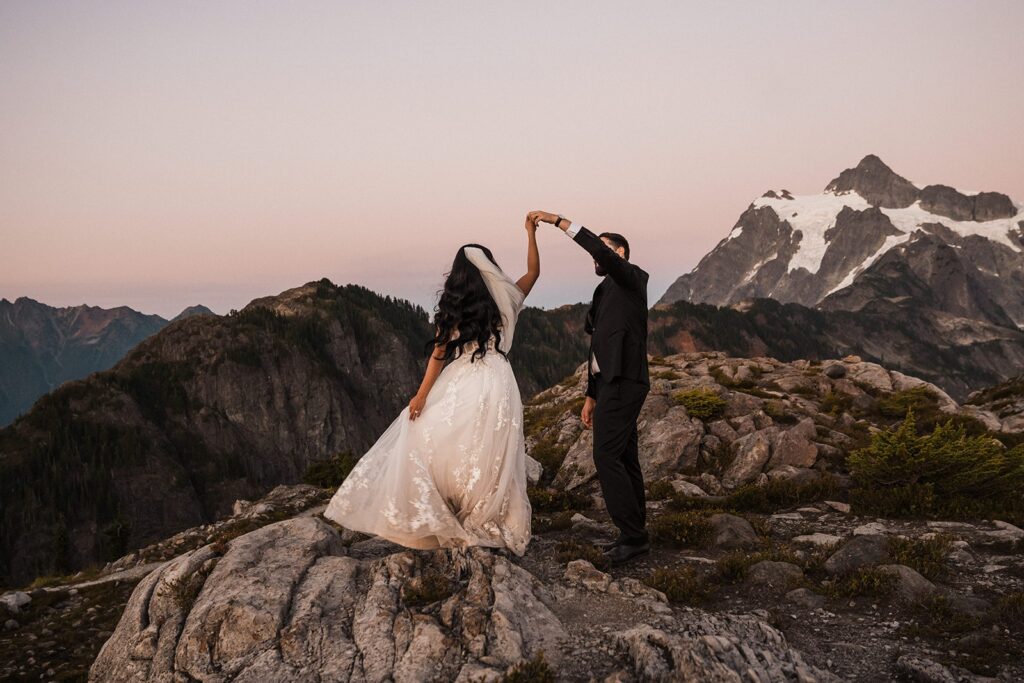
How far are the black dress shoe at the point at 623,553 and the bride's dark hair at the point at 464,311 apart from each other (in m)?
3.65

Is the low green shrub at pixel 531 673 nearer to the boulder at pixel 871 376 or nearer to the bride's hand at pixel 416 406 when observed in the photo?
the bride's hand at pixel 416 406

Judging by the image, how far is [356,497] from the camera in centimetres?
838

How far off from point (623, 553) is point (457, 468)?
9.51 ft

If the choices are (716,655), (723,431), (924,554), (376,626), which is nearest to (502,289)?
(376,626)

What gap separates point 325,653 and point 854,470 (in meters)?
11.7

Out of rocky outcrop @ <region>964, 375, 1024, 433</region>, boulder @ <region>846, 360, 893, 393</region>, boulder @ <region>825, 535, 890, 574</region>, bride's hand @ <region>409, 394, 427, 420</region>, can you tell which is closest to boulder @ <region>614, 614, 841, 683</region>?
boulder @ <region>825, 535, 890, 574</region>

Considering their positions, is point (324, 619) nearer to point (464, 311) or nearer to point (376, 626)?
point (376, 626)

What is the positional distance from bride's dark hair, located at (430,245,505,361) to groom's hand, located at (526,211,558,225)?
113 centimetres

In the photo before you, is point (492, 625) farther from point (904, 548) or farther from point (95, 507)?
point (95, 507)

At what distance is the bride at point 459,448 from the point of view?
8.16 m

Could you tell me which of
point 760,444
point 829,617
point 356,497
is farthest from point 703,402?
point 356,497

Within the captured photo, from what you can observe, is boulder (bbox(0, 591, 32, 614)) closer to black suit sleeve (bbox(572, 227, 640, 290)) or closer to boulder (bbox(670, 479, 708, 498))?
black suit sleeve (bbox(572, 227, 640, 290))

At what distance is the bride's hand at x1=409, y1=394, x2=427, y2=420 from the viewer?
823 cm

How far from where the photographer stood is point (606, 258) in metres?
7.91
